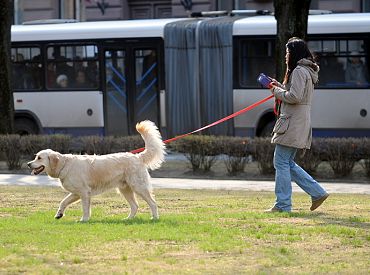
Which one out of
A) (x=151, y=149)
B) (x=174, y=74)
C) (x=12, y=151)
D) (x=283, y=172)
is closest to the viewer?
(x=151, y=149)

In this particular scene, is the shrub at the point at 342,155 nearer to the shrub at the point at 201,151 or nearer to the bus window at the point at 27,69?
the shrub at the point at 201,151

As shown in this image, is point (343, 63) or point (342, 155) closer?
point (342, 155)

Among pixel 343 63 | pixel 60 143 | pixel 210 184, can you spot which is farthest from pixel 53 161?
pixel 343 63

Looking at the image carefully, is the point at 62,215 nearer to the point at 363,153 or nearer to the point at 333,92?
the point at 363,153

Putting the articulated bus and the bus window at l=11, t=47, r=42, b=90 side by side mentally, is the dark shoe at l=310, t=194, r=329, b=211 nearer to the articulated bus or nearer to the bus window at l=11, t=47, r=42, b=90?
the articulated bus

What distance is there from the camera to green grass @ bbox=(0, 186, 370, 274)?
7.86 metres

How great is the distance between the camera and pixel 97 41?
23.7 m

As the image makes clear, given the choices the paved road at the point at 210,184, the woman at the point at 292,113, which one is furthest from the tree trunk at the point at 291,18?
the woman at the point at 292,113

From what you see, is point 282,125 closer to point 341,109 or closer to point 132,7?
point 341,109

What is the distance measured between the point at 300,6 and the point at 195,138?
318 cm

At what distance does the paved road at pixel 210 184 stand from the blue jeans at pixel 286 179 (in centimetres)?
422

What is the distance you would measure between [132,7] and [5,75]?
1332 cm

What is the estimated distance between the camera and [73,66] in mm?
23938

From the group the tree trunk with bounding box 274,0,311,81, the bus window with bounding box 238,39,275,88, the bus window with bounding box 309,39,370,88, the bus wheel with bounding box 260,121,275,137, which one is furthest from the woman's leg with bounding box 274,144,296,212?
the bus window with bounding box 238,39,275,88
